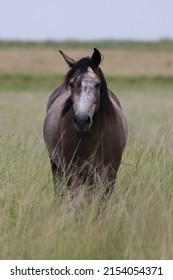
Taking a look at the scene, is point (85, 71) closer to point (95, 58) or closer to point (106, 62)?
point (95, 58)

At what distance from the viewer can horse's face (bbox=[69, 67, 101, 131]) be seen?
17.9 feet

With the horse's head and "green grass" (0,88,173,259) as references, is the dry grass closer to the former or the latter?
"green grass" (0,88,173,259)

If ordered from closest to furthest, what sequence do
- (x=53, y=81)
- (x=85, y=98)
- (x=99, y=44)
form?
1. (x=85, y=98)
2. (x=53, y=81)
3. (x=99, y=44)

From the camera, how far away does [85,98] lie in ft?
18.4

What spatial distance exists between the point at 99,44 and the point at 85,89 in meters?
59.9

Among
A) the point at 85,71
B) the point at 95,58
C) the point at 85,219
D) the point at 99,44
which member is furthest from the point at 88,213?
the point at 99,44

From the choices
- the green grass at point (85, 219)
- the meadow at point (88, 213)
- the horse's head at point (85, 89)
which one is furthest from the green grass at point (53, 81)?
the horse's head at point (85, 89)

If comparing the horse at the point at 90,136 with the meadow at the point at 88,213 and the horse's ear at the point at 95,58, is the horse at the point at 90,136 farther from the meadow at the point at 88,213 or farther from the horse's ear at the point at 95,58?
the meadow at the point at 88,213

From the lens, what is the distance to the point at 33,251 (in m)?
4.70

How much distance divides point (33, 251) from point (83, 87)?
5.10 feet

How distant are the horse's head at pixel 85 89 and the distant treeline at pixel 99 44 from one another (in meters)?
54.3

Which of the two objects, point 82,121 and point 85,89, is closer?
point 82,121

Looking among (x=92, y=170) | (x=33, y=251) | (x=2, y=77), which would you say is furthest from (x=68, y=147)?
(x=2, y=77)
